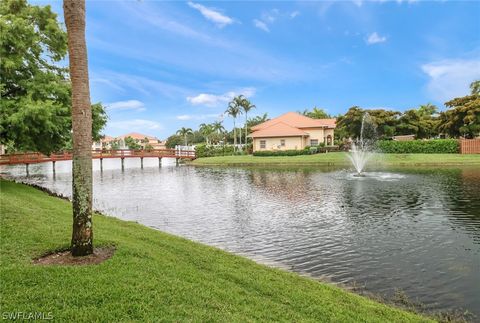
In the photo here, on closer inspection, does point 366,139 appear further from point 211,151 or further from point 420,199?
point 420,199

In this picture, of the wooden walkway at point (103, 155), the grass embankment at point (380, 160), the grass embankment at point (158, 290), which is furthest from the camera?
the wooden walkway at point (103, 155)

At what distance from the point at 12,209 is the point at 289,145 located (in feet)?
166

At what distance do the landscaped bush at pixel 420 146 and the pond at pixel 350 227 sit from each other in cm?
2147

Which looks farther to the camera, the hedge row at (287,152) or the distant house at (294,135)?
the distant house at (294,135)

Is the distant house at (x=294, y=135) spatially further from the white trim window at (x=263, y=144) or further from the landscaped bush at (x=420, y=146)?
the landscaped bush at (x=420, y=146)

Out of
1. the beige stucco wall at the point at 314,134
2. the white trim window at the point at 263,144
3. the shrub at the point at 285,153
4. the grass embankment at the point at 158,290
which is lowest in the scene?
the grass embankment at the point at 158,290

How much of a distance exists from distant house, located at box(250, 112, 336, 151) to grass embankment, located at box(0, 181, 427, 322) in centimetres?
5073

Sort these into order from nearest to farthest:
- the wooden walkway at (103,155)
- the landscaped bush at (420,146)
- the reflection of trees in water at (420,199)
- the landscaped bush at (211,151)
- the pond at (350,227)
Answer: the pond at (350,227)
the reflection of trees in water at (420,199)
the wooden walkway at (103,155)
the landscaped bush at (420,146)
the landscaped bush at (211,151)

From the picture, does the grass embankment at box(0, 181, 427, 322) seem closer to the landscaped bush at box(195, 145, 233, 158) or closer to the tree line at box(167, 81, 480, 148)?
the tree line at box(167, 81, 480, 148)

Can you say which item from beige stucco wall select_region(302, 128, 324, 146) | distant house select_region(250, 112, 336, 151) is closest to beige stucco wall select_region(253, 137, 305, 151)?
distant house select_region(250, 112, 336, 151)

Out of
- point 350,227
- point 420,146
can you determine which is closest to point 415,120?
point 420,146

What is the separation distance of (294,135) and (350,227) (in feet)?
146

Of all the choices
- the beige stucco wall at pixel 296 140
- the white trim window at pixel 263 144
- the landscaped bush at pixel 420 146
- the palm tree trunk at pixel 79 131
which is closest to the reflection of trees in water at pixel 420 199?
the palm tree trunk at pixel 79 131

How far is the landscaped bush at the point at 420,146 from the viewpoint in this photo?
44.4 metres
